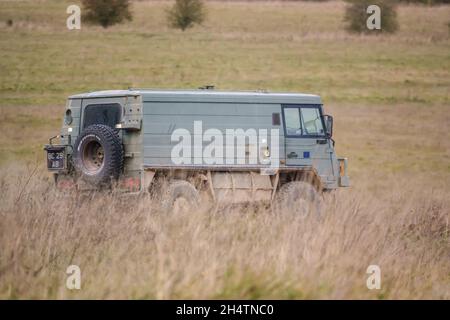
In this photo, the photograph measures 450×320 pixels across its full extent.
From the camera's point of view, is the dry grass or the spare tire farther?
the spare tire

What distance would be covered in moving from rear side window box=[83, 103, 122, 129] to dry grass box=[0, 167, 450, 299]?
3.52 meters

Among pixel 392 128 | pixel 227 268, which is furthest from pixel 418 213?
pixel 392 128

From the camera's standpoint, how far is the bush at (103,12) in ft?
191

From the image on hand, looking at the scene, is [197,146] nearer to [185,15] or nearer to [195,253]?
[195,253]

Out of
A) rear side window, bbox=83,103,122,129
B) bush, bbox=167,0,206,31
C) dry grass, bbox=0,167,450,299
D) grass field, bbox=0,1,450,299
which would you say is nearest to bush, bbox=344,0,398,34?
grass field, bbox=0,1,450,299

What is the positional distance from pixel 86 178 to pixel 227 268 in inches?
288

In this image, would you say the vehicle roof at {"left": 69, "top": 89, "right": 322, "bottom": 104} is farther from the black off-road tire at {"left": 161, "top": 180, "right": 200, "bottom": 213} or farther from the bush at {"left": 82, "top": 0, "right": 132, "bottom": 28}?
the bush at {"left": 82, "top": 0, "right": 132, "bottom": 28}

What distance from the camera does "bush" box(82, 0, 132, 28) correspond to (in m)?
58.3

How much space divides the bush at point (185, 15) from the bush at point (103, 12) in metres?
3.20

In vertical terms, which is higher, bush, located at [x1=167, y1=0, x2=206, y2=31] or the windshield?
bush, located at [x1=167, y1=0, x2=206, y2=31]

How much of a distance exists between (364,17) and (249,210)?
4716cm

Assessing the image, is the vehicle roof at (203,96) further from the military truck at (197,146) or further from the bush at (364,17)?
the bush at (364,17)

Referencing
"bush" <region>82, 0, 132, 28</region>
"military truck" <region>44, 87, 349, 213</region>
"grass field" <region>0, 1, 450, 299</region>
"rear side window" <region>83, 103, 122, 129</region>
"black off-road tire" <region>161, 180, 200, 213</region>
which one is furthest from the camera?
"bush" <region>82, 0, 132, 28</region>

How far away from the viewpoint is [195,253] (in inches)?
367
